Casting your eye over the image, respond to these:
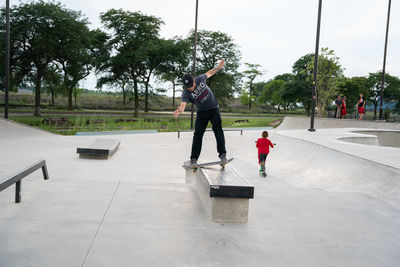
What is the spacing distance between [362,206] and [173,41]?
111 feet

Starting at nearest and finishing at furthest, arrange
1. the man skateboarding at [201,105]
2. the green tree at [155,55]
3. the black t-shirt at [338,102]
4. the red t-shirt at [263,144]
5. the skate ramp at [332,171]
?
the man skateboarding at [201,105] < the skate ramp at [332,171] < the red t-shirt at [263,144] < the black t-shirt at [338,102] < the green tree at [155,55]

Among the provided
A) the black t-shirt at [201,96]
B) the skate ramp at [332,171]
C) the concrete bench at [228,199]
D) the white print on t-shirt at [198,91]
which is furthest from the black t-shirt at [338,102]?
the concrete bench at [228,199]

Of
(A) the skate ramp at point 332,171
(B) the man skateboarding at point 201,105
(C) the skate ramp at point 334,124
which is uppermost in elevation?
(B) the man skateboarding at point 201,105

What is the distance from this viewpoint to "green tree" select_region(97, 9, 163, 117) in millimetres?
32156

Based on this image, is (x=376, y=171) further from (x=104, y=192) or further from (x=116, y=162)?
(x=116, y=162)

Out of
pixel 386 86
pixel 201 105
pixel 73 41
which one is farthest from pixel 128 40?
pixel 386 86

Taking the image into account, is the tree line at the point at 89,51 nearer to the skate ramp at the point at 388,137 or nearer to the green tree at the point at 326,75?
the green tree at the point at 326,75

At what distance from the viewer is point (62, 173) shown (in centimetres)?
691

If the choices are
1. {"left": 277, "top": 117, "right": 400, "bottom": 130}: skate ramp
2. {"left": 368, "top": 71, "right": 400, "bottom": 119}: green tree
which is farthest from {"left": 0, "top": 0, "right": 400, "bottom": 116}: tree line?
{"left": 368, "top": 71, "right": 400, "bottom": 119}: green tree

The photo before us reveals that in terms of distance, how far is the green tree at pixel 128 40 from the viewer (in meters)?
32.2

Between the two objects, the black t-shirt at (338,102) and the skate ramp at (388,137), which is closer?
the skate ramp at (388,137)

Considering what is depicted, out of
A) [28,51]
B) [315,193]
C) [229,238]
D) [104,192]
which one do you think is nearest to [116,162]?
[104,192]

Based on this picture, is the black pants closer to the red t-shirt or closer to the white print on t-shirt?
the white print on t-shirt

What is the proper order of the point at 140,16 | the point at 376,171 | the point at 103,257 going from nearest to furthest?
the point at 103,257 → the point at 376,171 → the point at 140,16
